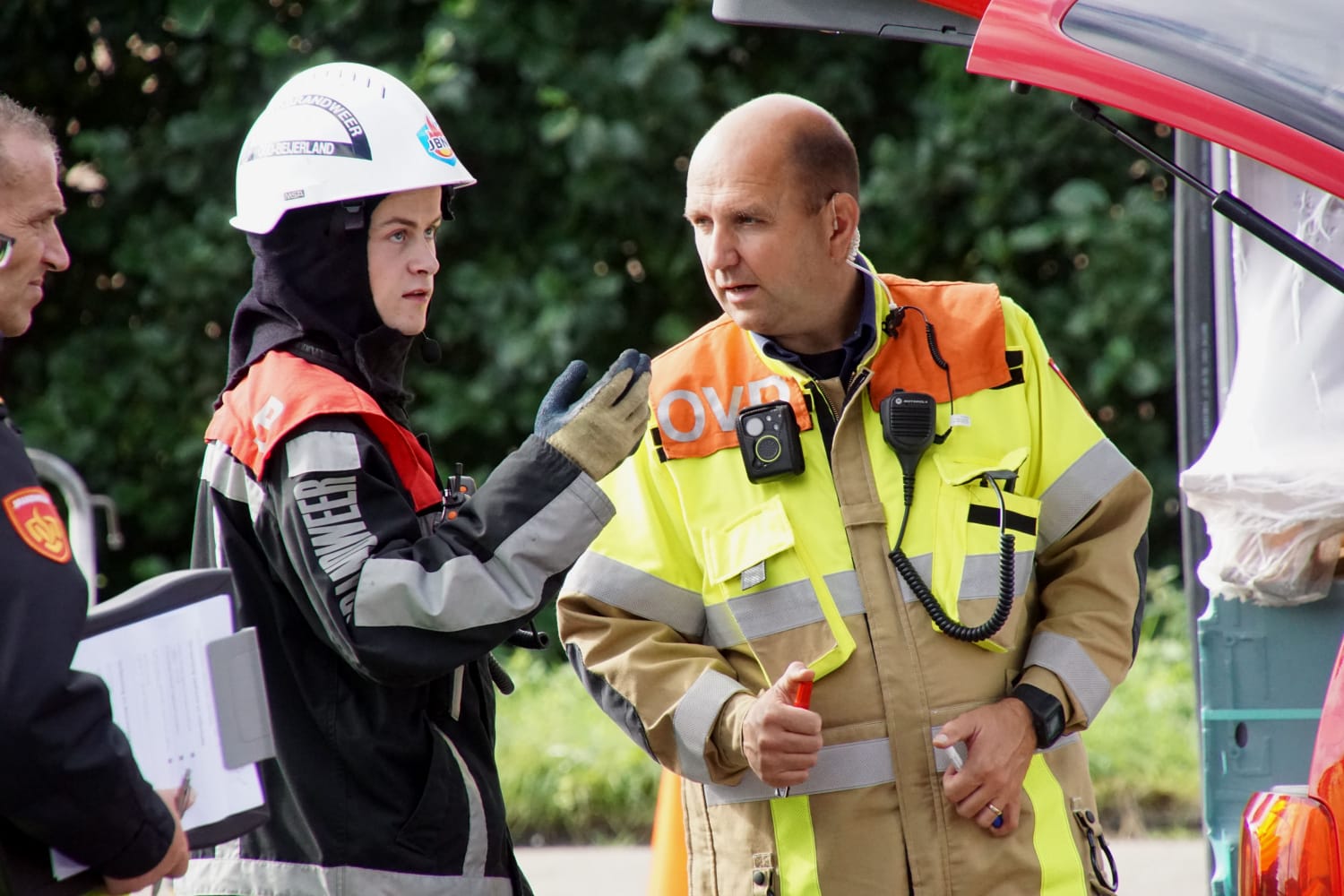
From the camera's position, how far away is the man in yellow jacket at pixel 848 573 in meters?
2.70

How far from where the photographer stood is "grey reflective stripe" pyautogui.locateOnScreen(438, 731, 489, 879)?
2473 mm

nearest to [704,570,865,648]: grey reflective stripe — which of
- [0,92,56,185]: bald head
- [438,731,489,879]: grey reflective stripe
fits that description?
[438,731,489,879]: grey reflective stripe

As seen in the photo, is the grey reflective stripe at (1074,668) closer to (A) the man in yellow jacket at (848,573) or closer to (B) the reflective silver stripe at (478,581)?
(A) the man in yellow jacket at (848,573)

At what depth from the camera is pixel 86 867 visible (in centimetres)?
207

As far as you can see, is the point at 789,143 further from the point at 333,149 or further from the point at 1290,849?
the point at 1290,849

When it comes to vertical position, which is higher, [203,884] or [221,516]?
[221,516]

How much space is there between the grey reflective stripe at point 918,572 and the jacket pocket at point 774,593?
0.39ft

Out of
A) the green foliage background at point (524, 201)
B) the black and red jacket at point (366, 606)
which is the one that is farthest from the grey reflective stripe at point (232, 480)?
the green foliage background at point (524, 201)

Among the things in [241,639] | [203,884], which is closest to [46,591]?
[241,639]

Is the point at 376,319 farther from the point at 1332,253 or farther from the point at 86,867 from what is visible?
the point at 1332,253

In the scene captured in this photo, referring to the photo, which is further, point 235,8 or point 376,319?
point 235,8

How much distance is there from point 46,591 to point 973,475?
1521 mm

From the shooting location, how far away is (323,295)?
2.54 m

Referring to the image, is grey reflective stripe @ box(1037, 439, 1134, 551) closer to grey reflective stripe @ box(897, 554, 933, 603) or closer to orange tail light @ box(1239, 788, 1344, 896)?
grey reflective stripe @ box(897, 554, 933, 603)
